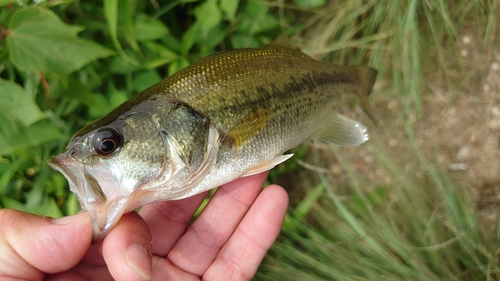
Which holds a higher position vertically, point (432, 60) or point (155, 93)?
point (155, 93)

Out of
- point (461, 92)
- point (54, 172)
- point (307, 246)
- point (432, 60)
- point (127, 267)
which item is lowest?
point (307, 246)

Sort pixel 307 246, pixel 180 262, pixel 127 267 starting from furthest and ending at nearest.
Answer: pixel 307 246 → pixel 180 262 → pixel 127 267

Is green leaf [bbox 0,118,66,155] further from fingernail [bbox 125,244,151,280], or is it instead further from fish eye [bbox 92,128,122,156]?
fingernail [bbox 125,244,151,280]

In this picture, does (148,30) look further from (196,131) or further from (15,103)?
(196,131)

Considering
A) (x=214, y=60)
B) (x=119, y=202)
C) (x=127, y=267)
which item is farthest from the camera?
(x=214, y=60)

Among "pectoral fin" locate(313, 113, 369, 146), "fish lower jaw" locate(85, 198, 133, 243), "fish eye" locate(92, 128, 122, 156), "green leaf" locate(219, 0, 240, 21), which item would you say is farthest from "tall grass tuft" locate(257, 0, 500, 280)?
"fish eye" locate(92, 128, 122, 156)

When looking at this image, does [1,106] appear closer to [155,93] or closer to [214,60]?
[155,93]

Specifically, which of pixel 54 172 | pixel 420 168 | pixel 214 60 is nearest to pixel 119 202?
pixel 214 60

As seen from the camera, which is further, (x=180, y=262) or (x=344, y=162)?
(x=344, y=162)
